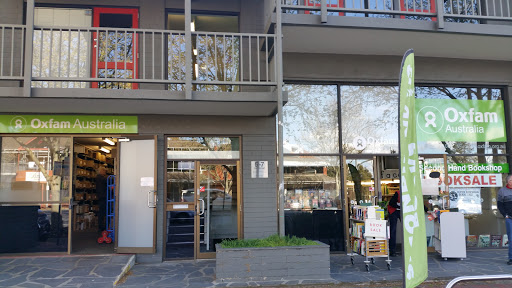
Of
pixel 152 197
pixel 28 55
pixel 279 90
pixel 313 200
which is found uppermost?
pixel 28 55

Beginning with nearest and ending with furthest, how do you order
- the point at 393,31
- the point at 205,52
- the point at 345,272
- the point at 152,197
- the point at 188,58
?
the point at 188,58, the point at 345,272, the point at 393,31, the point at 152,197, the point at 205,52

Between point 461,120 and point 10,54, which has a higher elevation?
point 10,54

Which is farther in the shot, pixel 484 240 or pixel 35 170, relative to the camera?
pixel 484 240

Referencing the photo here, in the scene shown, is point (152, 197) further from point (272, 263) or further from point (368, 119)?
point (368, 119)

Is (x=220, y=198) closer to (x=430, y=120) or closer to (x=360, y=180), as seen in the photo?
(x=360, y=180)

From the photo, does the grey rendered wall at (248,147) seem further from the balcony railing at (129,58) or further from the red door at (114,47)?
the red door at (114,47)

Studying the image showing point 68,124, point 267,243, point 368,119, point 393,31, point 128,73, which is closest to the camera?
point 267,243

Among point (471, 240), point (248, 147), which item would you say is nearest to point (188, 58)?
point (248, 147)

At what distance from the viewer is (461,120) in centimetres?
930

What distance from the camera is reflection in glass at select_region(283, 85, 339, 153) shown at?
29.1ft

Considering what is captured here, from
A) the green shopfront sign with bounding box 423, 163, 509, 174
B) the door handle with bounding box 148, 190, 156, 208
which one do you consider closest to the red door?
the door handle with bounding box 148, 190, 156, 208

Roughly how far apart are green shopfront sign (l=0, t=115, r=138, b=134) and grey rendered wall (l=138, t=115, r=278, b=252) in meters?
0.33

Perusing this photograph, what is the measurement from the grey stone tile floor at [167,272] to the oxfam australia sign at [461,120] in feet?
8.61

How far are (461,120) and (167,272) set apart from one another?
277 inches
